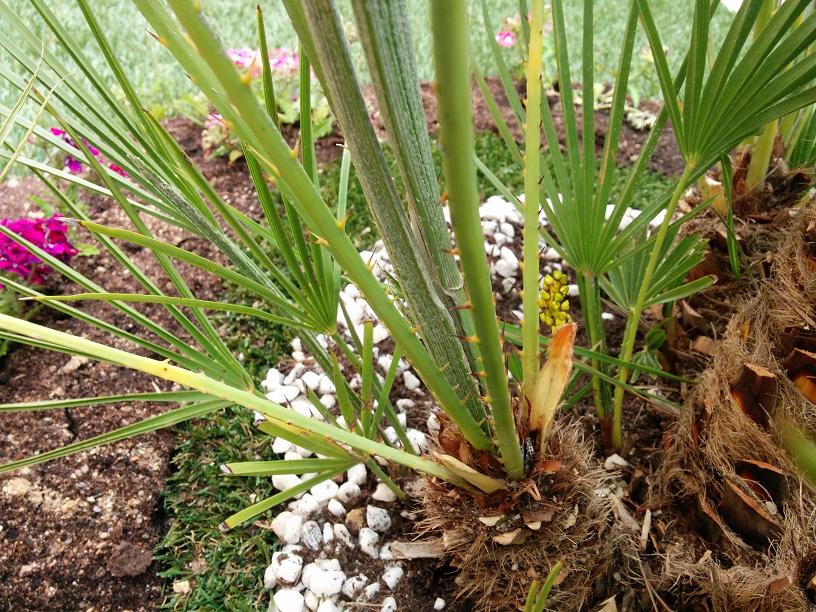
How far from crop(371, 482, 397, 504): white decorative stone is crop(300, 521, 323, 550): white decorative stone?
111mm

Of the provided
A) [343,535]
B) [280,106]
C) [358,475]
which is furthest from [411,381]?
[280,106]

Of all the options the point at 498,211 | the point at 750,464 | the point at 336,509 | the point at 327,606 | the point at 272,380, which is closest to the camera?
the point at 750,464

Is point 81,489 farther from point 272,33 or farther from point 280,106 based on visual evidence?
point 272,33

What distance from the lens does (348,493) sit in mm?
1199

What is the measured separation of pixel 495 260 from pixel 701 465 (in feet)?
2.64

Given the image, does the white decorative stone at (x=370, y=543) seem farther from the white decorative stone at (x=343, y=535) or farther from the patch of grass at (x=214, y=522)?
the patch of grass at (x=214, y=522)

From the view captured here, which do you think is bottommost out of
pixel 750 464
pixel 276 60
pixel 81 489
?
pixel 81 489

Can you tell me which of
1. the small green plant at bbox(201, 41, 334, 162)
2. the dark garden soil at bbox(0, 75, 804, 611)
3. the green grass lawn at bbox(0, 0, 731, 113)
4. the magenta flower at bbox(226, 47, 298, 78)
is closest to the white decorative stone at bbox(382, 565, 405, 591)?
the dark garden soil at bbox(0, 75, 804, 611)

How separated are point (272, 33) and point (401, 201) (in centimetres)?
234

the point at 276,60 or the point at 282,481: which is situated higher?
the point at 276,60

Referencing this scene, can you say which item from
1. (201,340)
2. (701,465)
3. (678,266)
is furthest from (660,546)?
(201,340)

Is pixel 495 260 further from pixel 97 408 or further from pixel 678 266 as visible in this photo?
pixel 97 408

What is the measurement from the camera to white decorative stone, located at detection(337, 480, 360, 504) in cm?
120

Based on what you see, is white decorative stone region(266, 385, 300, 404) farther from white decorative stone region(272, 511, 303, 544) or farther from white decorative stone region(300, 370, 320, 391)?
white decorative stone region(272, 511, 303, 544)
